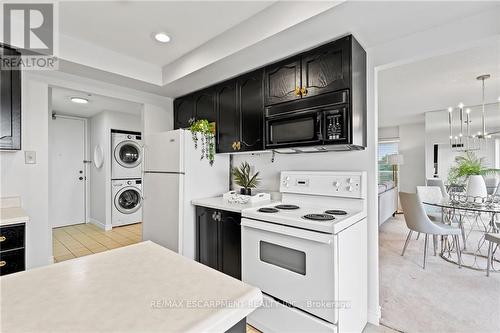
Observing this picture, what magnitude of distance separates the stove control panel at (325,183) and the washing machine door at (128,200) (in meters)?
3.89

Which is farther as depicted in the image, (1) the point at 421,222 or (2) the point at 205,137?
(1) the point at 421,222

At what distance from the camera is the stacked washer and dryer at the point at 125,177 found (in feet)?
15.8

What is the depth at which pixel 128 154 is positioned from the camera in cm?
509

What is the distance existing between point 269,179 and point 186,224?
1007mm

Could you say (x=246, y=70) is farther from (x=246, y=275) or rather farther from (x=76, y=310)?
(x=76, y=310)

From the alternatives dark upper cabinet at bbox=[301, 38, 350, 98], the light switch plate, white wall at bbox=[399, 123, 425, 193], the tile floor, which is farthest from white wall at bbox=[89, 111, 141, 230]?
white wall at bbox=[399, 123, 425, 193]

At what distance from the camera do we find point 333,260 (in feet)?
4.75

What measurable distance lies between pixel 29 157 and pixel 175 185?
154 centimetres

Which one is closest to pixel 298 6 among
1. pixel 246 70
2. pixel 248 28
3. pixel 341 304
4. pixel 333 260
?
pixel 248 28

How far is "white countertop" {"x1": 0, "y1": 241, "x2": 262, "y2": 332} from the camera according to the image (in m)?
0.54

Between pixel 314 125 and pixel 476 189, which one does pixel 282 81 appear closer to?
pixel 314 125

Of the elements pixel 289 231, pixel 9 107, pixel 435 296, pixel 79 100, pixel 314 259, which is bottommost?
pixel 435 296

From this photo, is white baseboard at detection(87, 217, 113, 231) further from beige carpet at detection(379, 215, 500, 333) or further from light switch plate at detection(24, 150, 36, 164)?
beige carpet at detection(379, 215, 500, 333)

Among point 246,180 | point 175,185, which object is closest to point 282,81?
point 246,180
